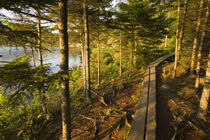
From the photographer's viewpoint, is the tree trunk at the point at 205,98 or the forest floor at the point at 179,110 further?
the tree trunk at the point at 205,98

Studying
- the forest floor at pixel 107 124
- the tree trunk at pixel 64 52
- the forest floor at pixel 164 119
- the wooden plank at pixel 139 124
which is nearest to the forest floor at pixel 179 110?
the forest floor at pixel 164 119

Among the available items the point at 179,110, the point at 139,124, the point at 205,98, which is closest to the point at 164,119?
the point at 179,110

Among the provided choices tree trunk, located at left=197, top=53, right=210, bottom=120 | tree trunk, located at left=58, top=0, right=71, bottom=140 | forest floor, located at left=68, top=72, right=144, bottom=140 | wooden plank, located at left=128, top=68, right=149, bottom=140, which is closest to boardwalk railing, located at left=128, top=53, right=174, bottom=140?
wooden plank, located at left=128, top=68, right=149, bottom=140

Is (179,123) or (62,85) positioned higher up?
(62,85)

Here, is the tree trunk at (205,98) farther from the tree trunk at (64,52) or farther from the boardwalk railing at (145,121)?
the tree trunk at (64,52)

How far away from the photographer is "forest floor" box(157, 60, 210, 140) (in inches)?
146

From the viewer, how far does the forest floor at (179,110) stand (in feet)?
12.1

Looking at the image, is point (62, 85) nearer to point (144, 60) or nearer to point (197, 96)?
point (197, 96)

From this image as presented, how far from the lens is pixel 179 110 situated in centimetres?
522

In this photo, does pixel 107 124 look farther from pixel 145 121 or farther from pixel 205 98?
pixel 205 98

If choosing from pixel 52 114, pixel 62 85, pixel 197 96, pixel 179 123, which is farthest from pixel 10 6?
pixel 197 96

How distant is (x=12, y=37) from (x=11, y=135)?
5.42m

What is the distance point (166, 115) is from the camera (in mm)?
4969

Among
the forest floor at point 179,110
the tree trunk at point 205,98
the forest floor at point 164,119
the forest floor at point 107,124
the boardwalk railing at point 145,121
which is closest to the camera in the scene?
the boardwalk railing at point 145,121
